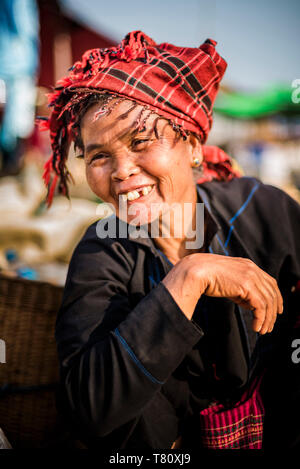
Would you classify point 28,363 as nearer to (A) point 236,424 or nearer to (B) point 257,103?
(A) point 236,424

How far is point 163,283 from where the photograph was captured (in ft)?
3.62

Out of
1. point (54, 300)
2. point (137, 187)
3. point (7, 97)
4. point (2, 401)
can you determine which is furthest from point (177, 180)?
point (7, 97)

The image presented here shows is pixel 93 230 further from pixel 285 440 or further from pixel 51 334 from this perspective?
pixel 285 440

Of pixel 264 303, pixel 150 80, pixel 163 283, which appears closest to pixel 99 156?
pixel 150 80

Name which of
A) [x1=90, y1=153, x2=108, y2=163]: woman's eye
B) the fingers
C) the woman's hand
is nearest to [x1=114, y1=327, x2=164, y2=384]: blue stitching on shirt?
the woman's hand

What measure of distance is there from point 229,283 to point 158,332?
29 centimetres

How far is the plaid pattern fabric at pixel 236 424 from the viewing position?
4.17 ft

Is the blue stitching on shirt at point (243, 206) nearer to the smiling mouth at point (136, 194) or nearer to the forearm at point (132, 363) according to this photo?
the smiling mouth at point (136, 194)

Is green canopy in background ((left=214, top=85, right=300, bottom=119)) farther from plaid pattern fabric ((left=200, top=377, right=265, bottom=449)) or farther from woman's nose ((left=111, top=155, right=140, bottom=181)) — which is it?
plaid pattern fabric ((left=200, top=377, right=265, bottom=449))

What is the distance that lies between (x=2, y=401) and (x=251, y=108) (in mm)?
9683

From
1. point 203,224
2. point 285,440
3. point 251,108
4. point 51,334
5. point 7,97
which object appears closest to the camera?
point 285,440

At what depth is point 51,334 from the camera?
1.67m

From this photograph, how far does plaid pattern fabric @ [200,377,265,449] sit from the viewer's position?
1.27 metres

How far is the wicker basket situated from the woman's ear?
2.84ft
